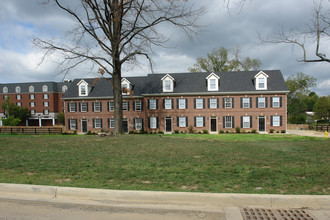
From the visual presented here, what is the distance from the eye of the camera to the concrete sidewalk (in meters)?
3.99

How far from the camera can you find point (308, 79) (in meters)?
54.2

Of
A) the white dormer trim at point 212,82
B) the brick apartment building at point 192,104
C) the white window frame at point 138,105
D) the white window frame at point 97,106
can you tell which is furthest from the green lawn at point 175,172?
the white window frame at point 97,106

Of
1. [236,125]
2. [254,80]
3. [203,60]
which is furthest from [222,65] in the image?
[236,125]

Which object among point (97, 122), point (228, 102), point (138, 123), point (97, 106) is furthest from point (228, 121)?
point (97, 106)

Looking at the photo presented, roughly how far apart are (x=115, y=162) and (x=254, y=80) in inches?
1128

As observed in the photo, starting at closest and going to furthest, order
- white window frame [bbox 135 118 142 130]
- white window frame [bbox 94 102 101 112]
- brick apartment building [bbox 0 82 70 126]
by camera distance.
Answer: white window frame [bbox 135 118 142 130] → white window frame [bbox 94 102 101 112] → brick apartment building [bbox 0 82 70 126]

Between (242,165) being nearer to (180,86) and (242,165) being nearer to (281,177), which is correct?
(281,177)

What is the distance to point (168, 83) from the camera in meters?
32.4

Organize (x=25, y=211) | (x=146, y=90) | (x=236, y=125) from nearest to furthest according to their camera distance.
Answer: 1. (x=25, y=211)
2. (x=236, y=125)
3. (x=146, y=90)

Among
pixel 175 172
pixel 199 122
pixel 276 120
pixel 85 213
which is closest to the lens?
pixel 85 213

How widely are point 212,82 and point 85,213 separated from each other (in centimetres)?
2962

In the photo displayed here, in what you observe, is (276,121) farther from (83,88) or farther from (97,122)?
(83,88)

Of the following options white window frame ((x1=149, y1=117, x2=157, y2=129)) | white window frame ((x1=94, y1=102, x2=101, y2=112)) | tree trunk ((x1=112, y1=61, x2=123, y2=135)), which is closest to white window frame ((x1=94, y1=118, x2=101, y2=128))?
white window frame ((x1=94, y1=102, x2=101, y2=112))

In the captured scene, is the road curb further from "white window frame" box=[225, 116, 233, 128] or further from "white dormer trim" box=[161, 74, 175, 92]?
"white dormer trim" box=[161, 74, 175, 92]
